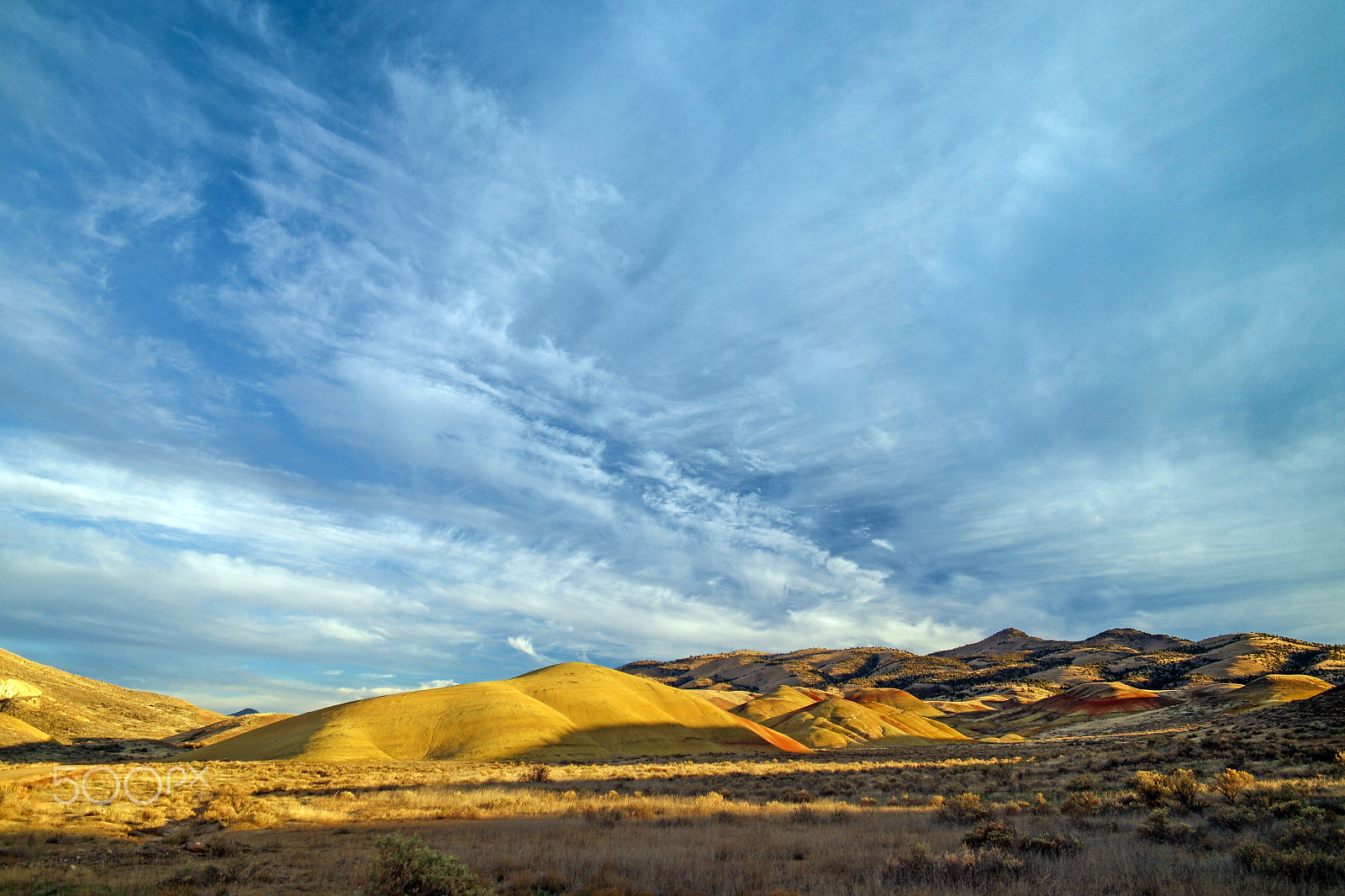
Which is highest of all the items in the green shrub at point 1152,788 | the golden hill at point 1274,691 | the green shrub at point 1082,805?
the green shrub at point 1152,788

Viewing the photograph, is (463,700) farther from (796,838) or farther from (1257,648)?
(1257,648)

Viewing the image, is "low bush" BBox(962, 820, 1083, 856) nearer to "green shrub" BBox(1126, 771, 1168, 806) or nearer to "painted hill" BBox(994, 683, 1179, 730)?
"green shrub" BBox(1126, 771, 1168, 806)

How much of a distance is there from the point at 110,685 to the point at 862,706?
15380cm

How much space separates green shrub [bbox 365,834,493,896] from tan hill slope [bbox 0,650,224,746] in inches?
3776

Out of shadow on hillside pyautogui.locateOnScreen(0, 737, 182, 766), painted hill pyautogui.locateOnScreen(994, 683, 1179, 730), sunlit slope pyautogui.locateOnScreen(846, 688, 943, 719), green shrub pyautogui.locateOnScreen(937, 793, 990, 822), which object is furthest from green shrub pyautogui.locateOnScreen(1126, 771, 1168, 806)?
sunlit slope pyautogui.locateOnScreen(846, 688, 943, 719)

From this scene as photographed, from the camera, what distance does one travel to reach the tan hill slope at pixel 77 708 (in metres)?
87.6

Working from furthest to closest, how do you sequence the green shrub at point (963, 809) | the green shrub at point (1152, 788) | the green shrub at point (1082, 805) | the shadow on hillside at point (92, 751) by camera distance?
the shadow on hillside at point (92, 751), the green shrub at point (1152, 788), the green shrub at point (963, 809), the green shrub at point (1082, 805)

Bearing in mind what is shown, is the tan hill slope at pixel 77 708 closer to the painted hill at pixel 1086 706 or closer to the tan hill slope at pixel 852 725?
the tan hill slope at pixel 852 725

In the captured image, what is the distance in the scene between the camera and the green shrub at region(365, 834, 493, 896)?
31.6ft

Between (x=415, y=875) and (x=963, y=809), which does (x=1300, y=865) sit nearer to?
(x=963, y=809)

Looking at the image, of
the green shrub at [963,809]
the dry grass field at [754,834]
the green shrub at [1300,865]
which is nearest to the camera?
the green shrub at [1300,865]

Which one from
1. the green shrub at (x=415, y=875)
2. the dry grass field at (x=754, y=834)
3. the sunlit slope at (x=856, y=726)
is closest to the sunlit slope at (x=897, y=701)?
the sunlit slope at (x=856, y=726)

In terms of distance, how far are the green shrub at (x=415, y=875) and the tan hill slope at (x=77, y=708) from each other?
315 feet

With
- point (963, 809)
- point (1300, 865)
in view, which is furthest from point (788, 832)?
point (1300, 865)
